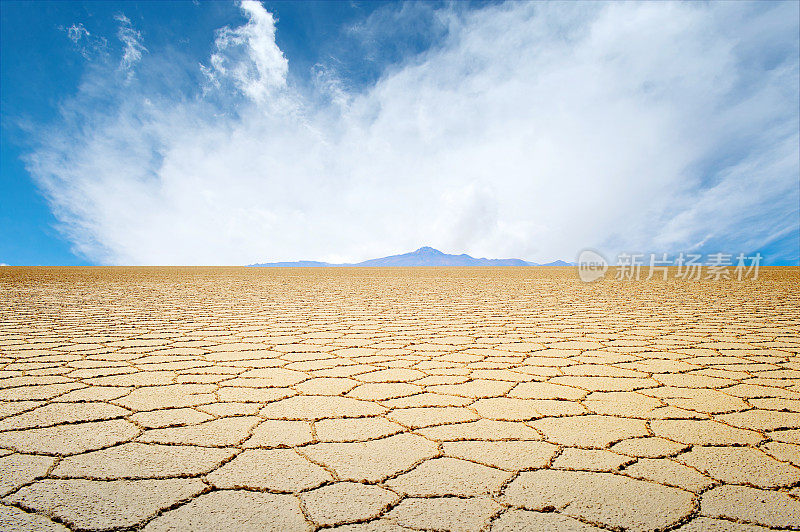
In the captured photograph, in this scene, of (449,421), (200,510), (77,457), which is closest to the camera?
(200,510)

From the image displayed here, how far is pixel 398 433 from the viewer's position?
1.37 m

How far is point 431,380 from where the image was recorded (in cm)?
195

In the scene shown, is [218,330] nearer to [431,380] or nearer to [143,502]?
[431,380]

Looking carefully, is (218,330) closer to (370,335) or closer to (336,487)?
(370,335)

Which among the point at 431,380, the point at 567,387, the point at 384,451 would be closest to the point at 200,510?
the point at 384,451

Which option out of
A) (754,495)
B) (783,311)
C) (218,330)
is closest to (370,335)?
(218,330)

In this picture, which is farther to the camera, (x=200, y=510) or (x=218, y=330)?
(x=218, y=330)

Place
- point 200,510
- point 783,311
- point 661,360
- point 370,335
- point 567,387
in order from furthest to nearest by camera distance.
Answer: point 783,311 < point 370,335 < point 661,360 < point 567,387 < point 200,510

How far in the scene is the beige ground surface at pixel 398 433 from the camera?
0.95 meters

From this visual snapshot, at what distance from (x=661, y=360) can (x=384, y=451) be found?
69.3 inches

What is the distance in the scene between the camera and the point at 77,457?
3.89 feet

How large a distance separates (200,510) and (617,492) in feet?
2.88

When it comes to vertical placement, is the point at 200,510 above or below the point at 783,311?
below

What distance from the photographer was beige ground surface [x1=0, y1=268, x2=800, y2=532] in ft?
3.12
